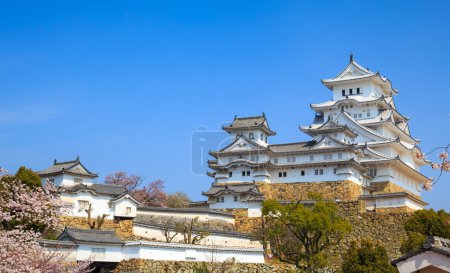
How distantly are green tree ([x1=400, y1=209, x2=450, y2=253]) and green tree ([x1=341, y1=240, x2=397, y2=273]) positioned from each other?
13.6 ft

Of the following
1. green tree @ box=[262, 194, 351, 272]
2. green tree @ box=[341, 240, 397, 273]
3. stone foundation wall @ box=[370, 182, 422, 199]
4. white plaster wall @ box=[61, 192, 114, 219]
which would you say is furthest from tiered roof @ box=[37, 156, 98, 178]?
stone foundation wall @ box=[370, 182, 422, 199]

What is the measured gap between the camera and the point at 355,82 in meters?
56.2

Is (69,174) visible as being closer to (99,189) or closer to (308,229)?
(99,189)

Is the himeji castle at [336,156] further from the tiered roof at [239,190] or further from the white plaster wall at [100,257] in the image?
the white plaster wall at [100,257]

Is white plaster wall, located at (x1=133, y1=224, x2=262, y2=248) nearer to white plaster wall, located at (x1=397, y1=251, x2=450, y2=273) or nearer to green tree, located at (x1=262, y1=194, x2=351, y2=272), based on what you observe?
green tree, located at (x1=262, y1=194, x2=351, y2=272)

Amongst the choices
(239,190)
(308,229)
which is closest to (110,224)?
(239,190)

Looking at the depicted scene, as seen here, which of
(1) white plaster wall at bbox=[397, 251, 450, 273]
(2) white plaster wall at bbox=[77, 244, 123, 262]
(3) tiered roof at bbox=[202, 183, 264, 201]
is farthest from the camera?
(3) tiered roof at bbox=[202, 183, 264, 201]

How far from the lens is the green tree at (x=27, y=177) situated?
107 feet

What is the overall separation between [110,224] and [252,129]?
1839 centimetres

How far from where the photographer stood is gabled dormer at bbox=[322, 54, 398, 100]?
55.6 metres

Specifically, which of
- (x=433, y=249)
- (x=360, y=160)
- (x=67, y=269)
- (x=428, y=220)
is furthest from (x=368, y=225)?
(x=433, y=249)

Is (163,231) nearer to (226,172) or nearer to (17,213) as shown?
(17,213)

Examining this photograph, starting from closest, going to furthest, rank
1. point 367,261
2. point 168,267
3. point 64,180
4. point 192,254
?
point 367,261
point 168,267
point 192,254
point 64,180

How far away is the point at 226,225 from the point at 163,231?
26.6 feet
